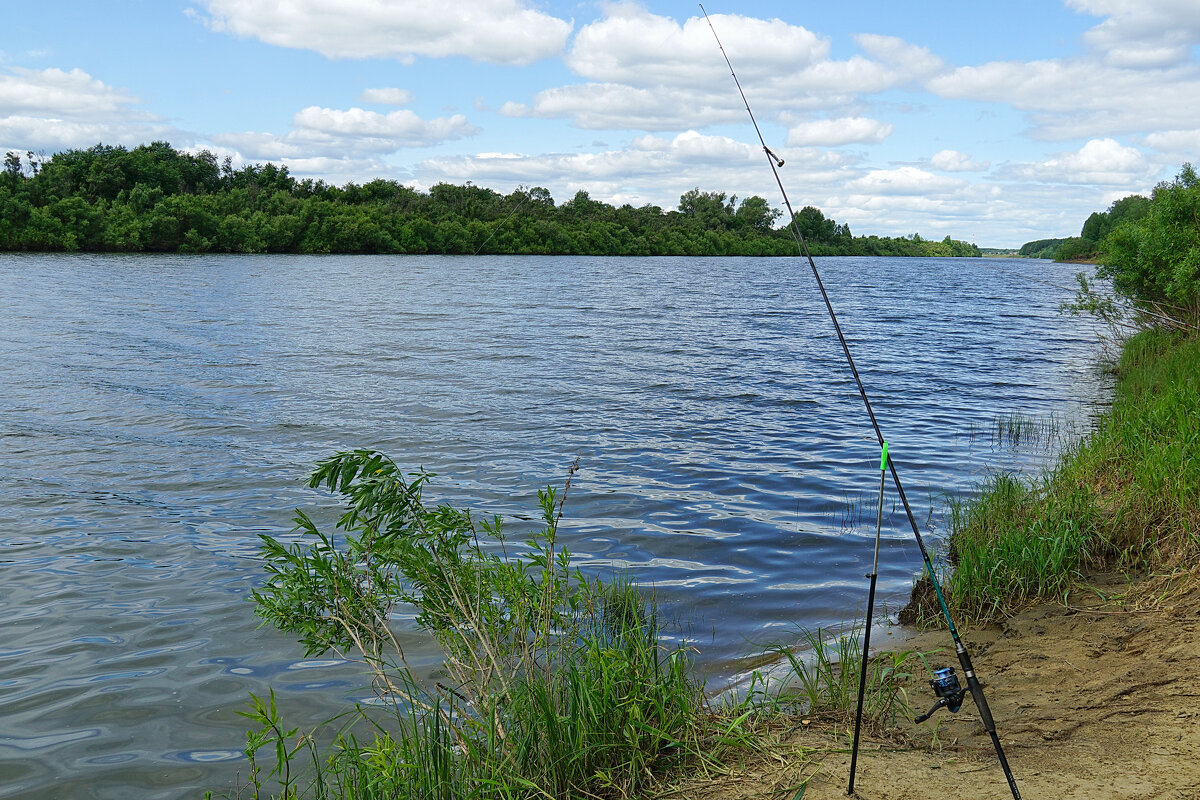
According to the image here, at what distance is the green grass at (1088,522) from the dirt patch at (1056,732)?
1.58 ft

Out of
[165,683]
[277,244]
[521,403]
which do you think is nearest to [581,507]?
[165,683]

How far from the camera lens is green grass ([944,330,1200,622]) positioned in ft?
19.7

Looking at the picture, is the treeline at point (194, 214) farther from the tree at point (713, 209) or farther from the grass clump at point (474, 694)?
the grass clump at point (474, 694)

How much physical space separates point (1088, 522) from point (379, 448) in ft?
30.4

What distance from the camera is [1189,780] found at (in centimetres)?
336

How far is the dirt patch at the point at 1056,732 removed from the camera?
11.3ft

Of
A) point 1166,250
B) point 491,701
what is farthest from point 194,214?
point 491,701

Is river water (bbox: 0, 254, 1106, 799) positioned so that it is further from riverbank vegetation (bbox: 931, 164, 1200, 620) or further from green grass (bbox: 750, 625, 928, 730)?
green grass (bbox: 750, 625, 928, 730)

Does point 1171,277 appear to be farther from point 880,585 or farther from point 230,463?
point 230,463

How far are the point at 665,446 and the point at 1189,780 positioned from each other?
9.56 meters

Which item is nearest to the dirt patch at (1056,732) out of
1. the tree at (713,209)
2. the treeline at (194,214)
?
the tree at (713,209)

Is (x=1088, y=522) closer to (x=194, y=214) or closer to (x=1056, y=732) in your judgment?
(x=1056, y=732)

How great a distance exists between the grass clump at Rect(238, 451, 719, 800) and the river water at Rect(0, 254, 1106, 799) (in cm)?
120

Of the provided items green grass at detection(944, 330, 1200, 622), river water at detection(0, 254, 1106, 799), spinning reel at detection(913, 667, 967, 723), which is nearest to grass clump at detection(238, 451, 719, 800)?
spinning reel at detection(913, 667, 967, 723)
